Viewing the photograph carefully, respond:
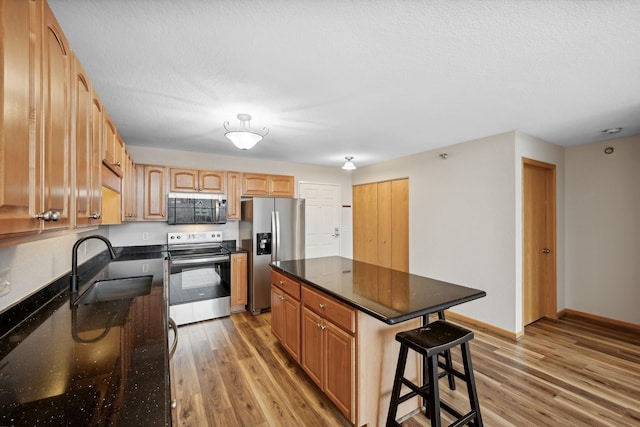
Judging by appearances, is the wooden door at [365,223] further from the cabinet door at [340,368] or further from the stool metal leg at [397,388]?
the stool metal leg at [397,388]

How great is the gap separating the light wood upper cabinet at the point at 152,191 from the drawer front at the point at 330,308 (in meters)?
2.65

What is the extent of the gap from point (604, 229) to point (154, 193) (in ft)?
20.0

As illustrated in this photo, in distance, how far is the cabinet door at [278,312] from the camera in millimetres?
2678

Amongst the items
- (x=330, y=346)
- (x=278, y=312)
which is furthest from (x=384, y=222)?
(x=330, y=346)

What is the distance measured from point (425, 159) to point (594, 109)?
1.90 m

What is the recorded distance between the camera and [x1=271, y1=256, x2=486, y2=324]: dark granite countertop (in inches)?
62.1

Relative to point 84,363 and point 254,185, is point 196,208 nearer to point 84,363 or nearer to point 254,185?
point 254,185

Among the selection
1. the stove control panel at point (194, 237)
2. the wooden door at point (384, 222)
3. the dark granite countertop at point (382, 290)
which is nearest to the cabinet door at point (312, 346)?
the dark granite countertop at point (382, 290)

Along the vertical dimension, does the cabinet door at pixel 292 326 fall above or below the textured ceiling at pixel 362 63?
below

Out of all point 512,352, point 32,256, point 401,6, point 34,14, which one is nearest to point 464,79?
point 401,6

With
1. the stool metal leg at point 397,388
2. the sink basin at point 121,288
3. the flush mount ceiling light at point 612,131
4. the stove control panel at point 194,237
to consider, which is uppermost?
the flush mount ceiling light at point 612,131

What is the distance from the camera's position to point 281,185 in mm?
4699

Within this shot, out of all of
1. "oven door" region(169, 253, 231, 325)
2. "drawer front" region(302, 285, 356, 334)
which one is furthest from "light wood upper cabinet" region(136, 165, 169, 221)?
"drawer front" region(302, 285, 356, 334)

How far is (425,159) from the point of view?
165 inches
